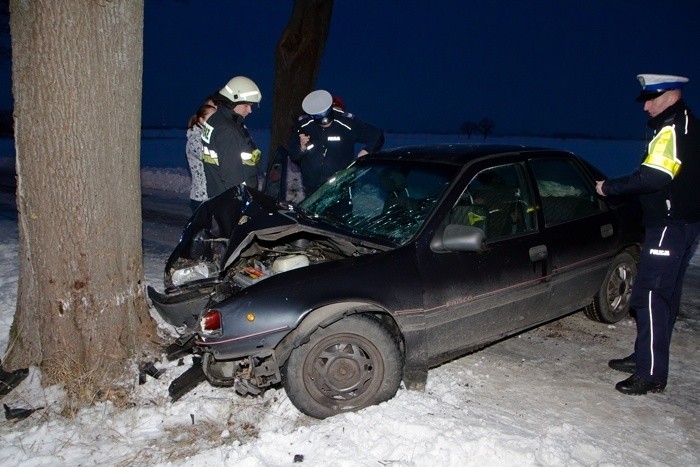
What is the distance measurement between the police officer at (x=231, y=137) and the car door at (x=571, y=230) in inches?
100

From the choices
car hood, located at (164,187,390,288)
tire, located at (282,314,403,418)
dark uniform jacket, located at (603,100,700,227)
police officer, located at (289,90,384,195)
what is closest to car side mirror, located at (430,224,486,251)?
car hood, located at (164,187,390,288)

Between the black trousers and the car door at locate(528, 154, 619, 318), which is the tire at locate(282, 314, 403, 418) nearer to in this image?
the car door at locate(528, 154, 619, 318)

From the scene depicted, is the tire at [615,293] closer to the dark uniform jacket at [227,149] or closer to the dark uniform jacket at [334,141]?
the dark uniform jacket at [334,141]

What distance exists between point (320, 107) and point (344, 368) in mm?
3417

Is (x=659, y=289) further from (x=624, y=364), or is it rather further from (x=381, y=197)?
(x=381, y=197)

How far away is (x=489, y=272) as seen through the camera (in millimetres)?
3615

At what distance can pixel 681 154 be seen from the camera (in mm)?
3436

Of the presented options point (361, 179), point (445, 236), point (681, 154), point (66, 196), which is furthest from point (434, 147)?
point (66, 196)

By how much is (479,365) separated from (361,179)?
173 cm

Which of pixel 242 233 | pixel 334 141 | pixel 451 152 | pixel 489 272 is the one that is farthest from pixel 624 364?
pixel 334 141

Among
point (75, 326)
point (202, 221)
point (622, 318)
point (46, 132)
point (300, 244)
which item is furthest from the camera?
point (622, 318)

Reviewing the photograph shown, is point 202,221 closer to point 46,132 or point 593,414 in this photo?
point 46,132

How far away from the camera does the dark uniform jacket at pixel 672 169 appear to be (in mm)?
3434

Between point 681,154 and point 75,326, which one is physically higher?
point 681,154
